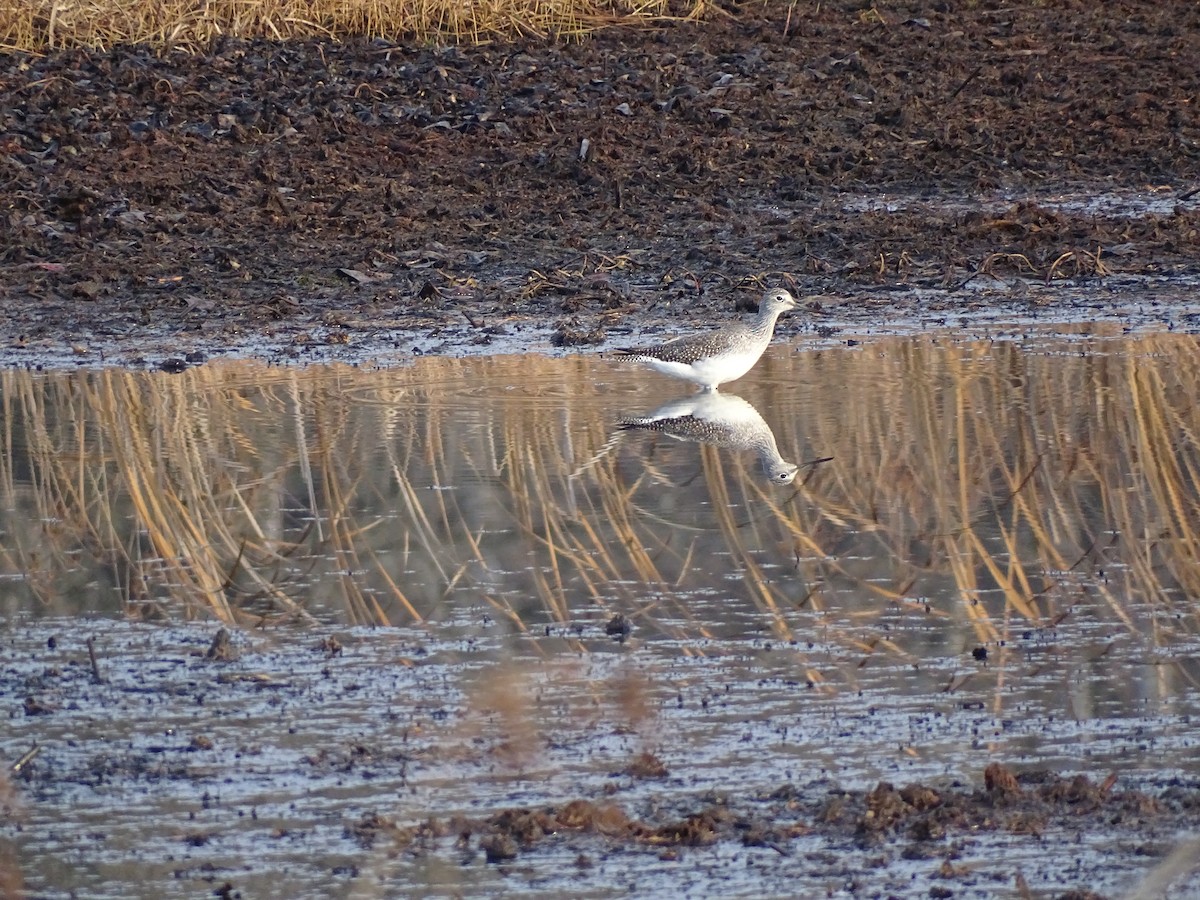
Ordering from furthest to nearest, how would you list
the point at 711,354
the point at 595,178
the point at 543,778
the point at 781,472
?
1. the point at 595,178
2. the point at 711,354
3. the point at 781,472
4. the point at 543,778

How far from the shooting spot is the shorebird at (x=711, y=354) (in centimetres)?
980

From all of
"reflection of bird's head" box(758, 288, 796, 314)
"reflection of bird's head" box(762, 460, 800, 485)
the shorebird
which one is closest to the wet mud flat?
"reflection of bird's head" box(762, 460, 800, 485)

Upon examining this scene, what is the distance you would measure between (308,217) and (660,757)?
904 cm

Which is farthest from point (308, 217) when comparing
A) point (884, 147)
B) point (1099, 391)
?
point (1099, 391)

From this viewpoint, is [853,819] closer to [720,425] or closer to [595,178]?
[720,425]

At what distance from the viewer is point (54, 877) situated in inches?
189

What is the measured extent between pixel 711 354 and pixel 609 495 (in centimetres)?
199

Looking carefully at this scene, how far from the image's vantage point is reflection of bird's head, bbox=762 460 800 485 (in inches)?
319

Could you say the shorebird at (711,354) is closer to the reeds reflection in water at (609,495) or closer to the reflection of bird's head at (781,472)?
the reeds reflection in water at (609,495)

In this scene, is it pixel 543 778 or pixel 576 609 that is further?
pixel 576 609

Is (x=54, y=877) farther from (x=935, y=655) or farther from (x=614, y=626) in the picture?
(x=935, y=655)

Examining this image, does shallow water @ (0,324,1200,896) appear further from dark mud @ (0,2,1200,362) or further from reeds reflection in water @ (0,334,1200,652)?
dark mud @ (0,2,1200,362)

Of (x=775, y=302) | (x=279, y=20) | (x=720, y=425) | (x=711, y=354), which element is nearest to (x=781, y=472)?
(x=720, y=425)

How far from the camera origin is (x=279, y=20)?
63.9 feet
